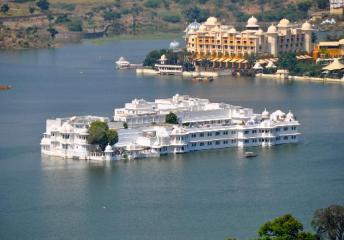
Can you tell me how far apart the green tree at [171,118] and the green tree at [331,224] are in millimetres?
9796

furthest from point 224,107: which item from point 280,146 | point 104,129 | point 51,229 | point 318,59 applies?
point 318,59

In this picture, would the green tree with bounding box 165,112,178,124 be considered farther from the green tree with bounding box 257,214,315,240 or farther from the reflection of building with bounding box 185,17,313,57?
the reflection of building with bounding box 185,17,313,57

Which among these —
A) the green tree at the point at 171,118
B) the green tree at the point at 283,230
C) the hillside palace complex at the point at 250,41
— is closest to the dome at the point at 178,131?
the green tree at the point at 171,118

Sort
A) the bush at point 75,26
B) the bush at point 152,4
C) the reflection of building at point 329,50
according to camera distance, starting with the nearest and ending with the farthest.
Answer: the reflection of building at point 329,50, the bush at point 75,26, the bush at point 152,4

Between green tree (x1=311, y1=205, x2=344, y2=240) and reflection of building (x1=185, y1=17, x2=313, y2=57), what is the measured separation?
90.0 ft

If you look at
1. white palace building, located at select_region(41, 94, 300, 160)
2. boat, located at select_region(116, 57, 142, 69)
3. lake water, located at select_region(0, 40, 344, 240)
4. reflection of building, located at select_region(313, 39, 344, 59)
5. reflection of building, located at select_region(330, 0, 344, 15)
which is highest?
reflection of building, located at select_region(330, 0, 344, 15)

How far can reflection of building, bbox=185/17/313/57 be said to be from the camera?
48.5 m

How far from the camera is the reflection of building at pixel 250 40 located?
48531 millimetres

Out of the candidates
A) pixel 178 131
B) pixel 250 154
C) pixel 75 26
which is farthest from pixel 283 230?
pixel 75 26

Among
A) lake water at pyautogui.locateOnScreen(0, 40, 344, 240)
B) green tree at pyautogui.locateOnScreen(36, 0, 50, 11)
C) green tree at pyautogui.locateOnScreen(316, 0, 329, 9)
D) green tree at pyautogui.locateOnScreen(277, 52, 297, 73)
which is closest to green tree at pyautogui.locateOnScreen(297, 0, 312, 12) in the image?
green tree at pyautogui.locateOnScreen(316, 0, 329, 9)

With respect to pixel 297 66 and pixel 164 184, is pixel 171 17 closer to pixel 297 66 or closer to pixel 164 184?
pixel 297 66

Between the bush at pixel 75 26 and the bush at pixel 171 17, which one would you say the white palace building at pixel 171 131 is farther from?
the bush at pixel 171 17

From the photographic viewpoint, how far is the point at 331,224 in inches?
816

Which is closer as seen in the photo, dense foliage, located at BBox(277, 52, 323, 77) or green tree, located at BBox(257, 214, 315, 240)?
green tree, located at BBox(257, 214, 315, 240)
